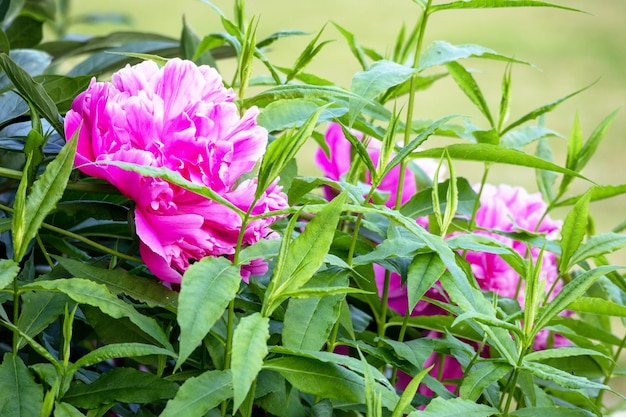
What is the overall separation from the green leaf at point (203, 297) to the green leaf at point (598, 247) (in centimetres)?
22

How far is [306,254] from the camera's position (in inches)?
16.0

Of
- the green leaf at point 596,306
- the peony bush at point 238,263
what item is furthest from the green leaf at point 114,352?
the green leaf at point 596,306

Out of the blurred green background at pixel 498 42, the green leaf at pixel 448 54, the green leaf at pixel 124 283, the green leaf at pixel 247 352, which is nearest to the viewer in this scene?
the green leaf at pixel 247 352

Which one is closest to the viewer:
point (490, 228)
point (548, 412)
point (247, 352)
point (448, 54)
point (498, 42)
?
point (247, 352)

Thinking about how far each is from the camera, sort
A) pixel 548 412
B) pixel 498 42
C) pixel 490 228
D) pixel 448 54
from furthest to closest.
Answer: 1. pixel 498 42
2. pixel 490 228
3. pixel 448 54
4. pixel 548 412

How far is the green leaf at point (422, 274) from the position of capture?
0.44 metres

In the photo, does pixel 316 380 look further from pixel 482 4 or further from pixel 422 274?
pixel 482 4

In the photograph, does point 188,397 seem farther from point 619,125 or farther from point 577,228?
point 619,125

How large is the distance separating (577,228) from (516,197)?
0.68 ft

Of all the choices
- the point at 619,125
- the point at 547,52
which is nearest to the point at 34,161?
the point at 619,125

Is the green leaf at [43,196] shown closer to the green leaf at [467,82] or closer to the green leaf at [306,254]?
the green leaf at [306,254]

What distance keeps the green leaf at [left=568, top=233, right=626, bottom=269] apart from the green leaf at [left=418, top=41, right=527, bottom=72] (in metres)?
0.12

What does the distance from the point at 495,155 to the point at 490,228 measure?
6.2 inches

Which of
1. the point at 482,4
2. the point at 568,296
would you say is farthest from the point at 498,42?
the point at 568,296
